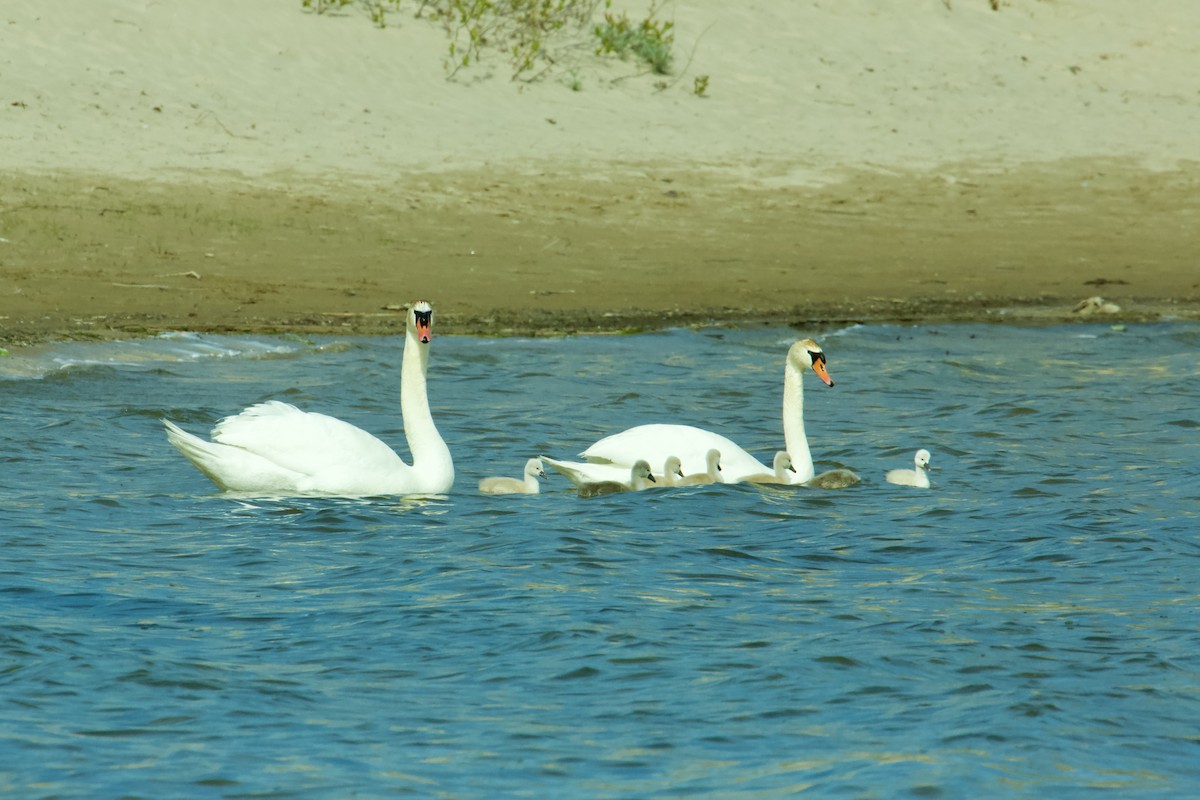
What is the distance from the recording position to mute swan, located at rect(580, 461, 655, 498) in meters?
8.50

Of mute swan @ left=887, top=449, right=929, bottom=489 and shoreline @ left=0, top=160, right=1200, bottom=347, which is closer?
mute swan @ left=887, top=449, right=929, bottom=489

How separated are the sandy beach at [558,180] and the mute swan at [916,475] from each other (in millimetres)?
4726

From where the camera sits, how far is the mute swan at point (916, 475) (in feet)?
28.1

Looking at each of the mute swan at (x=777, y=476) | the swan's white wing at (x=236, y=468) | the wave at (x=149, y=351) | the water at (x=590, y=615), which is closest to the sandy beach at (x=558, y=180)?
the wave at (x=149, y=351)

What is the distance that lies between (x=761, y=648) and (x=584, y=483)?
9.80ft

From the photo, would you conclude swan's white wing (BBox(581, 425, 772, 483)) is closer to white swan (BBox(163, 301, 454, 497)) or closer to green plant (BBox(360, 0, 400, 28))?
white swan (BBox(163, 301, 454, 497))

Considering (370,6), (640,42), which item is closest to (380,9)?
(370,6)

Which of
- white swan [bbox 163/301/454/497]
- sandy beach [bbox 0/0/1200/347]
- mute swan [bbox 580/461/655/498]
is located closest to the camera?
white swan [bbox 163/301/454/497]

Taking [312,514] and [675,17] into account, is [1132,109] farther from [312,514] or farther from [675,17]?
[312,514]

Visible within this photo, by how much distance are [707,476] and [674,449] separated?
207 mm

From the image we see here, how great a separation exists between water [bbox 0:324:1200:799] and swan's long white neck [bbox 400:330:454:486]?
8.4 inches

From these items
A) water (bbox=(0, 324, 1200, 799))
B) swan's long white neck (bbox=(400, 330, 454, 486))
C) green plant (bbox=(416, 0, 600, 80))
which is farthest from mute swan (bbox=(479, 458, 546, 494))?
green plant (bbox=(416, 0, 600, 80))

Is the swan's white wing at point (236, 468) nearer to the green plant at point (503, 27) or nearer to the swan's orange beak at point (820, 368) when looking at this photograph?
the swan's orange beak at point (820, 368)

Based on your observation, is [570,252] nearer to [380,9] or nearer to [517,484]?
[380,9]
